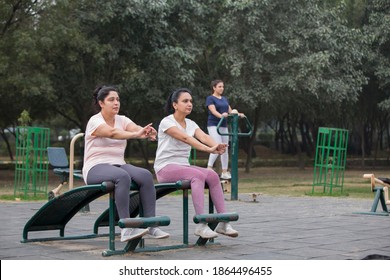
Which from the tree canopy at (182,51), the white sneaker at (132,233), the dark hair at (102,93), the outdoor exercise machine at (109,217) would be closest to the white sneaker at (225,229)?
the outdoor exercise machine at (109,217)

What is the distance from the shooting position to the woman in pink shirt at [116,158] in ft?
20.3

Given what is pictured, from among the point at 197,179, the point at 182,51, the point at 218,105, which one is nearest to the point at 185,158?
the point at 197,179

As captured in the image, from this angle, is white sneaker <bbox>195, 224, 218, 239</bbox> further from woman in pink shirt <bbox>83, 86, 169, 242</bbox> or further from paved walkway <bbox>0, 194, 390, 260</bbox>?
woman in pink shirt <bbox>83, 86, 169, 242</bbox>

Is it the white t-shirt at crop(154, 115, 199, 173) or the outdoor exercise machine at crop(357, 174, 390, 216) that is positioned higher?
the white t-shirt at crop(154, 115, 199, 173)

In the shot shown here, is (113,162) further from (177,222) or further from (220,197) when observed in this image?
(177,222)

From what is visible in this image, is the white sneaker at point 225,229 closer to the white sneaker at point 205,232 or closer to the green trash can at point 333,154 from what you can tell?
the white sneaker at point 205,232

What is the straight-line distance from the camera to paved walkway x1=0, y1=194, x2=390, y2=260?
20.4 feet

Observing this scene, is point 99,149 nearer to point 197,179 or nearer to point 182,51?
point 197,179

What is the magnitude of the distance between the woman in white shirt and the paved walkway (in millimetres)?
339

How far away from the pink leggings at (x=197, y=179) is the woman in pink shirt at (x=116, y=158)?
39cm

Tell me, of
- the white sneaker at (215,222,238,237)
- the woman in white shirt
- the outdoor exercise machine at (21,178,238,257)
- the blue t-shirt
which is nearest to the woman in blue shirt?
the blue t-shirt

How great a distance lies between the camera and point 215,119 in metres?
12.6

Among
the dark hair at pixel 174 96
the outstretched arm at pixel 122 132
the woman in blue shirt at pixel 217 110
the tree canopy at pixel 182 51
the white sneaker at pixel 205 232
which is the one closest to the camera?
the outstretched arm at pixel 122 132
